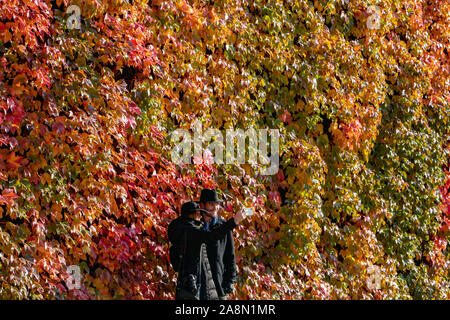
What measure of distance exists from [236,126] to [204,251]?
2339 millimetres

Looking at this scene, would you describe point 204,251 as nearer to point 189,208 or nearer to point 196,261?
point 196,261

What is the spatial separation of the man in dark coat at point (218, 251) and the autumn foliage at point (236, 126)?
2.67ft

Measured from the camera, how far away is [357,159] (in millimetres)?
9664

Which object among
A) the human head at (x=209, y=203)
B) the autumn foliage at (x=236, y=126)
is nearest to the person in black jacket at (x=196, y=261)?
the human head at (x=209, y=203)

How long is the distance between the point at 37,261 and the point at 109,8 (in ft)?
7.74

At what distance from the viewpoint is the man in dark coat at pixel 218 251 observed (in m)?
6.29

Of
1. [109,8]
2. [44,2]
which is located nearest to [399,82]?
[109,8]

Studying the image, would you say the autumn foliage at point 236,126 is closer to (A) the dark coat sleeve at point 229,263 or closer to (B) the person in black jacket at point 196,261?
(B) the person in black jacket at point 196,261

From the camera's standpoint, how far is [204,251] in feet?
20.4

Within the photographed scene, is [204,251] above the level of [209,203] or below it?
below

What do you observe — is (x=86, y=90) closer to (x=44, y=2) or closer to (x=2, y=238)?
(x=44, y=2)

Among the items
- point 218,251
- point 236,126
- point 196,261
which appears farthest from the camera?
point 236,126

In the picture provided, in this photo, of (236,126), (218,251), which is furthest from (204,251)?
(236,126)

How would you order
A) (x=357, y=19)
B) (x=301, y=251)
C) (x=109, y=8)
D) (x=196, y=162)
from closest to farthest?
1. (x=109, y=8)
2. (x=196, y=162)
3. (x=301, y=251)
4. (x=357, y=19)
